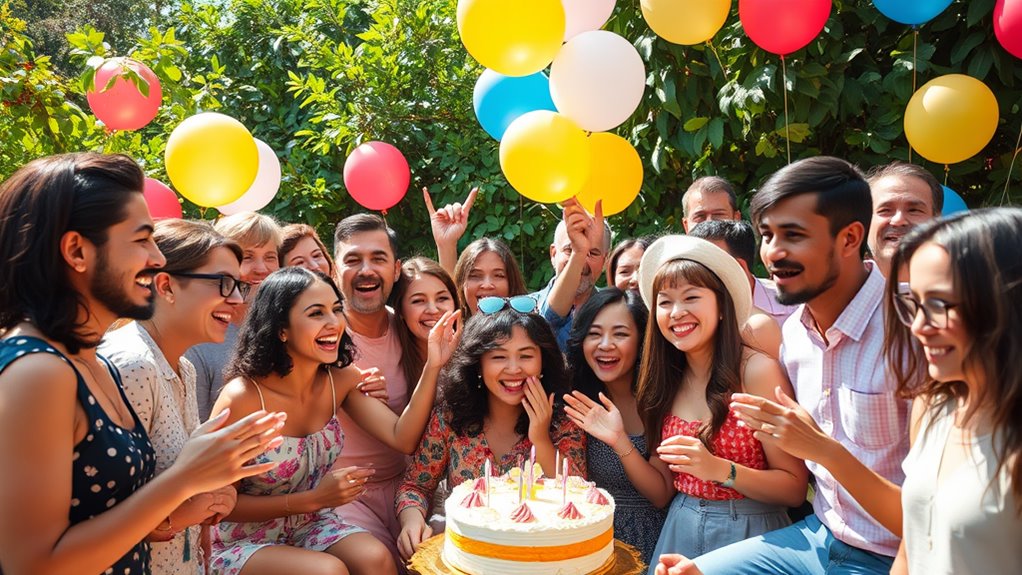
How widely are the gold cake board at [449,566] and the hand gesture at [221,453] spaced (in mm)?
1162

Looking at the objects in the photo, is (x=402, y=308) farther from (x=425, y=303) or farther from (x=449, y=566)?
(x=449, y=566)

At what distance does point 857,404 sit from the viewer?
123 inches

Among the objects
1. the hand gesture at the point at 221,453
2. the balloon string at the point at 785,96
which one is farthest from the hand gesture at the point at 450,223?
the hand gesture at the point at 221,453

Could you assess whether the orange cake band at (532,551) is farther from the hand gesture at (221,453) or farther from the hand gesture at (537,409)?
the hand gesture at (221,453)

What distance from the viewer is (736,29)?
561 centimetres

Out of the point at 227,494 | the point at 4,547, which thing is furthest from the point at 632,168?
the point at 4,547

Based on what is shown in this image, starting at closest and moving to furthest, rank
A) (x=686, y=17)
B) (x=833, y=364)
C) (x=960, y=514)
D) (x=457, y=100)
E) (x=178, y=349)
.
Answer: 1. (x=960, y=514)
2. (x=833, y=364)
3. (x=178, y=349)
4. (x=686, y=17)
5. (x=457, y=100)

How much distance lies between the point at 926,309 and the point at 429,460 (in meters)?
2.63

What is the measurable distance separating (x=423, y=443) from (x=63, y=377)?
223 cm

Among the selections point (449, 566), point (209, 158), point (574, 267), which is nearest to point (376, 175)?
point (209, 158)

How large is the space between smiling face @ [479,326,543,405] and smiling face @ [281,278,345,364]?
0.75 m

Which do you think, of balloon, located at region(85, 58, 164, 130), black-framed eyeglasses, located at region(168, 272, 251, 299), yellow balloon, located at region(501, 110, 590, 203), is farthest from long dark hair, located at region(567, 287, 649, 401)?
balloon, located at region(85, 58, 164, 130)

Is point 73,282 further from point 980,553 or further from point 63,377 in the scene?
point 980,553

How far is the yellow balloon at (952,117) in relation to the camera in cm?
467
